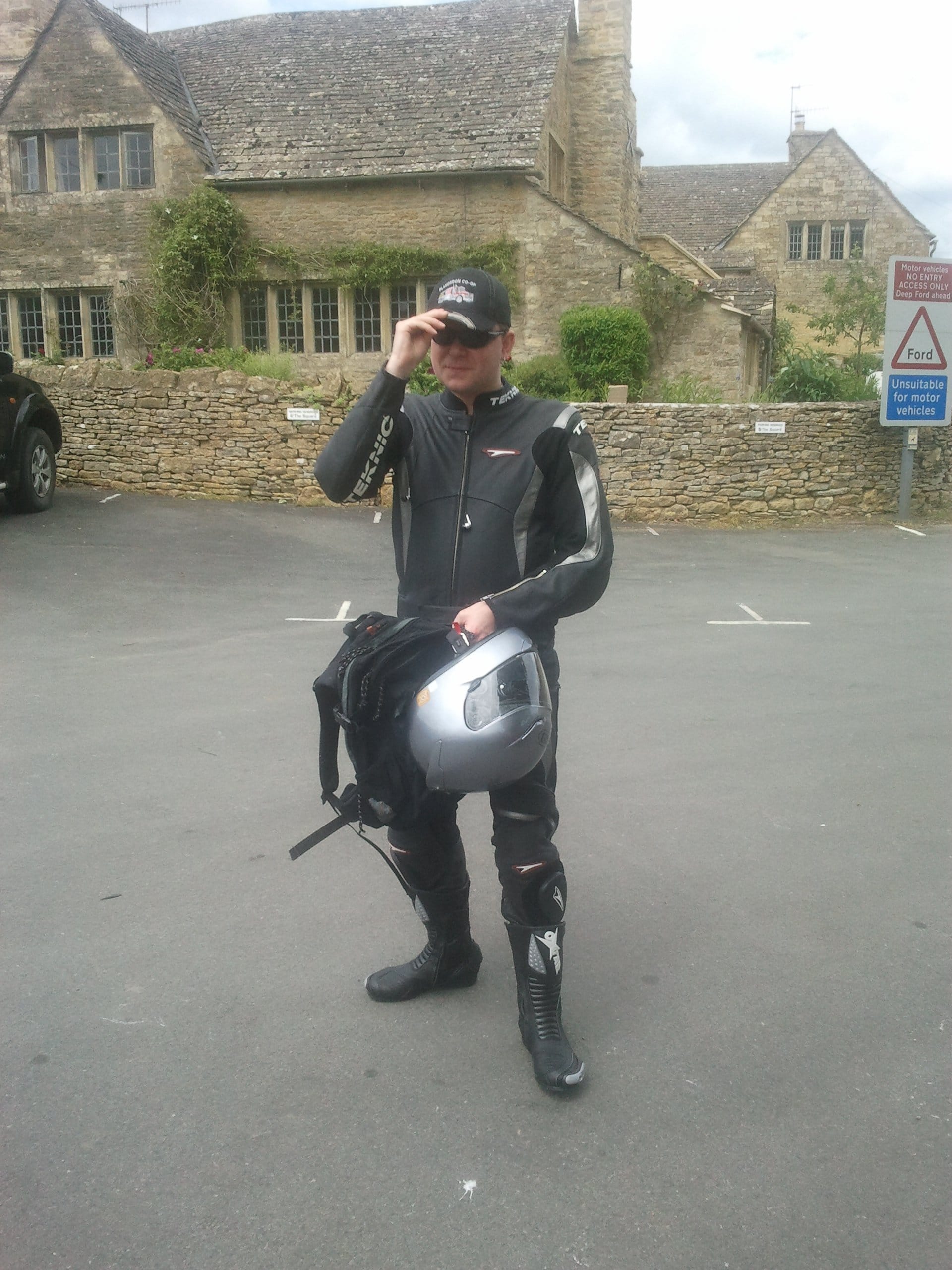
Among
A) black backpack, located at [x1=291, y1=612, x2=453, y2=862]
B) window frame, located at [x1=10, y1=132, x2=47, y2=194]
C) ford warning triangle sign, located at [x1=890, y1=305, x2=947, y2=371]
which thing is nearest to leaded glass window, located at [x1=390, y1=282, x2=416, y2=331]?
window frame, located at [x1=10, y1=132, x2=47, y2=194]

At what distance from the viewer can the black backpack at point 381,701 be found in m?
3.03

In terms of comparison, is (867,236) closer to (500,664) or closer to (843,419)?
(843,419)

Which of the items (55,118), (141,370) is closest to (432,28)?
(55,118)

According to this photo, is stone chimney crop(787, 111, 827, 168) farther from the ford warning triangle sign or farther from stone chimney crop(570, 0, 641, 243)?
the ford warning triangle sign

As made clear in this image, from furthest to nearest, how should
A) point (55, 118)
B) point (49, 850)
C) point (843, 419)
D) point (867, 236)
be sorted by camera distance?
point (867, 236) → point (55, 118) → point (843, 419) → point (49, 850)

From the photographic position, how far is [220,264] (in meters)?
21.8

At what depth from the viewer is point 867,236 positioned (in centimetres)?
4194

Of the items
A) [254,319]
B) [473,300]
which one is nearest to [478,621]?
[473,300]

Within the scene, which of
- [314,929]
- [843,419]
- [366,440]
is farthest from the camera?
[843,419]

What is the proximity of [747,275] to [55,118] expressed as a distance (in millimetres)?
18837

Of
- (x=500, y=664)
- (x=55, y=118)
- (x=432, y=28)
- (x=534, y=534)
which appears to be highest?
(x=432, y=28)

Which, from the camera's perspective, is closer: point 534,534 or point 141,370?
point 534,534

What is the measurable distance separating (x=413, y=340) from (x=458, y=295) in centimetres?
17

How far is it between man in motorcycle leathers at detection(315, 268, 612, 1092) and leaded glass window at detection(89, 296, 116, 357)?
846 inches
